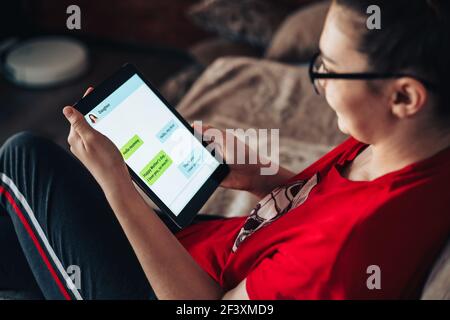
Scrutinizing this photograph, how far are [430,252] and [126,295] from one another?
514 mm

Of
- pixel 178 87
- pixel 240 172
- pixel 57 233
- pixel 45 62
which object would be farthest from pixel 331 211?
pixel 45 62

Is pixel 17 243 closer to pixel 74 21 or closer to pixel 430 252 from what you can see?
pixel 430 252

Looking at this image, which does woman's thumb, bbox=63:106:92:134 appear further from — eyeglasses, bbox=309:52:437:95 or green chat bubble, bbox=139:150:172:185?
eyeglasses, bbox=309:52:437:95

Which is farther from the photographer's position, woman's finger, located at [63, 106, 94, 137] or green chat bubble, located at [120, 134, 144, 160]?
green chat bubble, located at [120, 134, 144, 160]

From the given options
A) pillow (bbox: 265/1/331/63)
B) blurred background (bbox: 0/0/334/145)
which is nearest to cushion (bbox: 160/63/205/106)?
blurred background (bbox: 0/0/334/145)

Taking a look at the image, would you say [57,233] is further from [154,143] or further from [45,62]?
[45,62]

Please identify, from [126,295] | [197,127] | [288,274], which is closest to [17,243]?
[126,295]

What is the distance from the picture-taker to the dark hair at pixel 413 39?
0.72 metres

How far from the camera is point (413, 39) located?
726 mm

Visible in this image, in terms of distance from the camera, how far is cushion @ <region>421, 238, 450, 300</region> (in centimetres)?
77

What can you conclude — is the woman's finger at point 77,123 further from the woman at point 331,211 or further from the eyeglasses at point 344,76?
the eyeglasses at point 344,76

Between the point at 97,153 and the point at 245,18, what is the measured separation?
1.56 m

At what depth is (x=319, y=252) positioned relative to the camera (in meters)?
0.76
